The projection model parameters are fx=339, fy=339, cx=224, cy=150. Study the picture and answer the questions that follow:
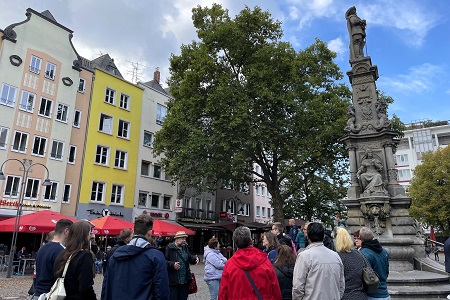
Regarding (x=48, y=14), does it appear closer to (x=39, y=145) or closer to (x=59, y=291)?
(x=39, y=145)

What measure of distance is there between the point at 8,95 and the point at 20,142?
140 inches

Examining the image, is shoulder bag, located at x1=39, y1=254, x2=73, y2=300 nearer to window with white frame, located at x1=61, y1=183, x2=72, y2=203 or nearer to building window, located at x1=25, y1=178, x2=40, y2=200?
building window, located at x1=25, y1=178, x2=40, y2=200

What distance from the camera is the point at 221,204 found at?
4366 cm

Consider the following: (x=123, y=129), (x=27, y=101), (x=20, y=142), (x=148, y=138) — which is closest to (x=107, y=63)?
(x=123, y=129)

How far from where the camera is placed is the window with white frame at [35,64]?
1053 inches

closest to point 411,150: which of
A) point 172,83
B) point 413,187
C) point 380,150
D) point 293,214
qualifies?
point 413,187

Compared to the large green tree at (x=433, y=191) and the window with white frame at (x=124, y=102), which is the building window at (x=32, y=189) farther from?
the large green tree at (x=433, y=191)

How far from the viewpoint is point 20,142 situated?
A: 25.5 m

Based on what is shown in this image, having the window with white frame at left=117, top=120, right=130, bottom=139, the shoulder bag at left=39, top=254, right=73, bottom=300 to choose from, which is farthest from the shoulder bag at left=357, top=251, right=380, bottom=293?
the window with white frame at left=117, top=120, right=130, bottom=139

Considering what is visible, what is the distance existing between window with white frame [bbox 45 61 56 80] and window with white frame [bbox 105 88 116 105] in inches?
203

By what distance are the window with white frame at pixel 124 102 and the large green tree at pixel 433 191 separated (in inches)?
1456

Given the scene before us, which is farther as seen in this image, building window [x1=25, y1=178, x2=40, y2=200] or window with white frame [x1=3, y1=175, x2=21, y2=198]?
building window [x1=25, y1=178, x2=40, y2=200]

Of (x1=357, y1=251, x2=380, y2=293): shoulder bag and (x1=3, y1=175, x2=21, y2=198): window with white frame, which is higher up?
(x1=3, y1=175, x2=21, y2=198): window with white frame

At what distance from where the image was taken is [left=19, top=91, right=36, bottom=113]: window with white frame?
2584cm
